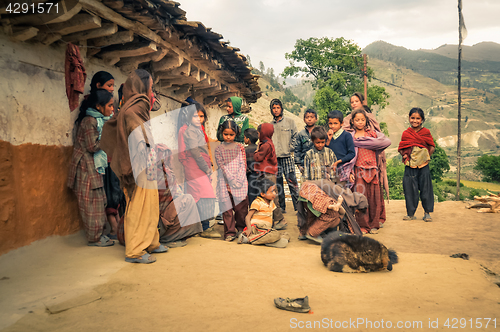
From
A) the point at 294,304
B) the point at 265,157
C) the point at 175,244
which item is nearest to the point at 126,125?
the point at 175,244

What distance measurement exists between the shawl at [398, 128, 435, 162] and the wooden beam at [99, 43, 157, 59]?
4618 mm

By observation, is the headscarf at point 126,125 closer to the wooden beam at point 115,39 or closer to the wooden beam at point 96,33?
the wooden beam at point 96,33

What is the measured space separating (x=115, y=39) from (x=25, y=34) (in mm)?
1040

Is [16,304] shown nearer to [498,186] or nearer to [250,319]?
[250,319]

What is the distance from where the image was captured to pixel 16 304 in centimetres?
Result: 228

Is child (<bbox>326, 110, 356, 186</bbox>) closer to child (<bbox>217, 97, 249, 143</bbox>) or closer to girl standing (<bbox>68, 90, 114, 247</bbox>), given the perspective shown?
child (<bbox>217, 97, 249, 143</bbox>)

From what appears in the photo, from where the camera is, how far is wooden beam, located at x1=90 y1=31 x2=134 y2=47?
3.92m

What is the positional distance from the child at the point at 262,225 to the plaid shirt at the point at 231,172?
31 centimetres

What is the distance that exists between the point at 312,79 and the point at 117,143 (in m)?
31.9

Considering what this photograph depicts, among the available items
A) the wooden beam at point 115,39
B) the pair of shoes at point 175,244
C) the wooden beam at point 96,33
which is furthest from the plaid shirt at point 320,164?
the wooden beam at point 96,33

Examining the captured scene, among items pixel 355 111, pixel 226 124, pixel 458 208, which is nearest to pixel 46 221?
pixel 226 124

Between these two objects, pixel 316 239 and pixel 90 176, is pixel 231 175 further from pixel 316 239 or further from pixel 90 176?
pixel 90 176

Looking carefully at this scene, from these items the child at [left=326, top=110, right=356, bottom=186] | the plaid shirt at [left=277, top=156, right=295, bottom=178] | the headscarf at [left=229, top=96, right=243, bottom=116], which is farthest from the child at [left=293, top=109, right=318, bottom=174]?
the headscarf at [left=229, top=96, right=243, bottom=116]

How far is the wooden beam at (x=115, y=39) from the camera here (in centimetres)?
392
